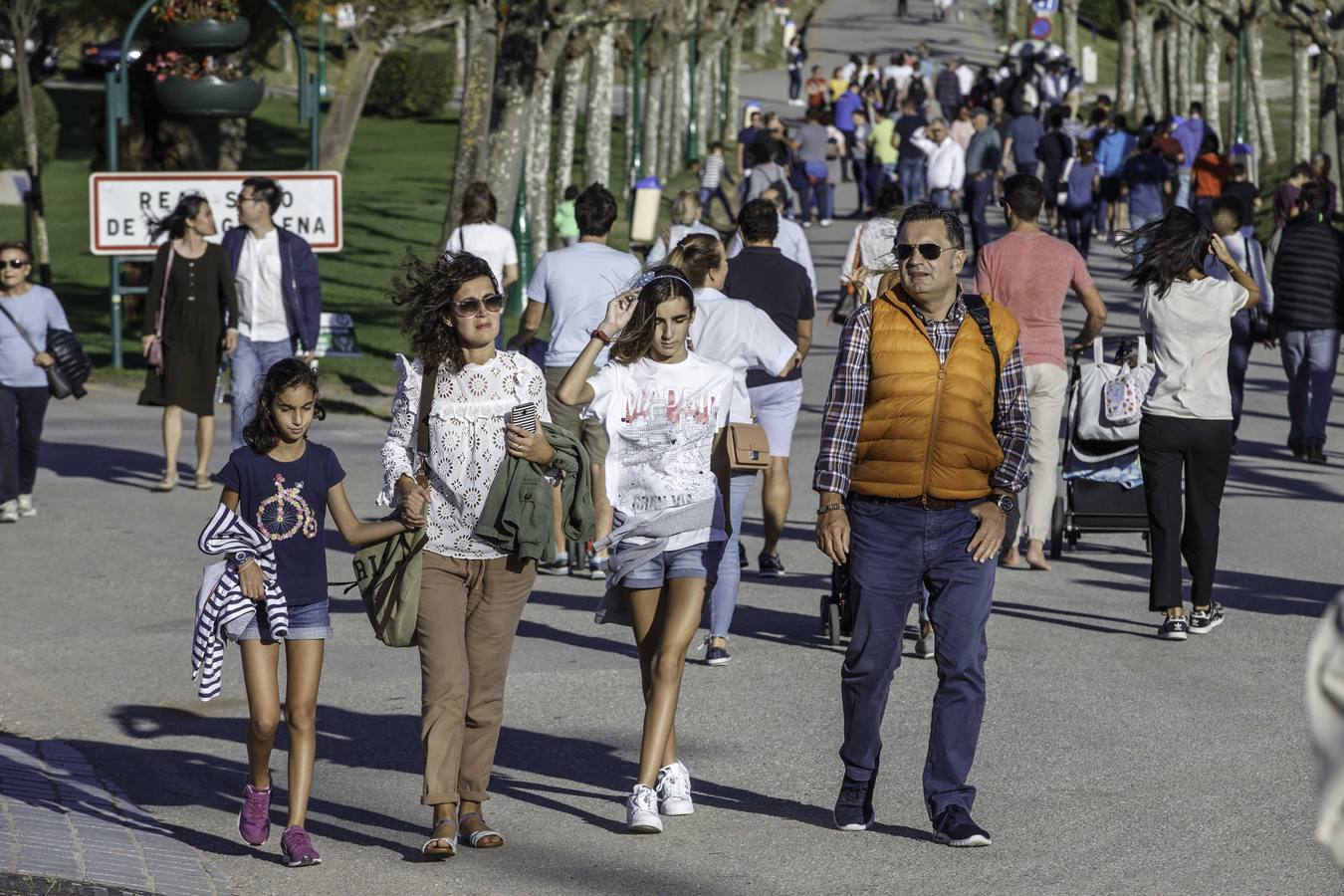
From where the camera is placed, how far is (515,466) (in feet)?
19.7

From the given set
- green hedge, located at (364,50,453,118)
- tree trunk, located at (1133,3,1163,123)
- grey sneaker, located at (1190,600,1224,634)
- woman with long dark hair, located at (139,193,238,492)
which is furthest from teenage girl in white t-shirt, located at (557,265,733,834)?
green hedge, located at (364,50,453,118)

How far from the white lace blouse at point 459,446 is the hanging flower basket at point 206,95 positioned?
44.6 feet

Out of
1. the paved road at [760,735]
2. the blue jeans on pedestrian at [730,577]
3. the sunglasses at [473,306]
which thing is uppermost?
the sunglasses at [473,306]

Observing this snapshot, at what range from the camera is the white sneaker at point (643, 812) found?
614 cm

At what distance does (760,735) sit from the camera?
737 centimetres

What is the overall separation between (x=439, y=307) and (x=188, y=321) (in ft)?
23.2

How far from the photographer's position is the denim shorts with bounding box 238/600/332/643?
5895 mm

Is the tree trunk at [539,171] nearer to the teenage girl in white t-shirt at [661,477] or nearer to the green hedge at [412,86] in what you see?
the teenage girl in white t-shirt at [661,477]

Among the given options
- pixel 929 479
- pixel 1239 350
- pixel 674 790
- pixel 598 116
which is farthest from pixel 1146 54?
pixel 674 790

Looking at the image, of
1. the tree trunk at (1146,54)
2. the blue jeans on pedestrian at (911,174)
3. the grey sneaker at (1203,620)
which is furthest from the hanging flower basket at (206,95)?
the tree trunk at (1146,54)

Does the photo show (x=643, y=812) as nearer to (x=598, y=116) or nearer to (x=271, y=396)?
(x=271, y=396)

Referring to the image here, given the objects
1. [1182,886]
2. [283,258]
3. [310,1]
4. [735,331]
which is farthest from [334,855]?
[310,1]

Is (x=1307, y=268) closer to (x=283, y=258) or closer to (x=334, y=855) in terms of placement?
(x=283, y=258)

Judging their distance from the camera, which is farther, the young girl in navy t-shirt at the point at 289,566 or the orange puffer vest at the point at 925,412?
the orange puffer vest at the point at 925,412
